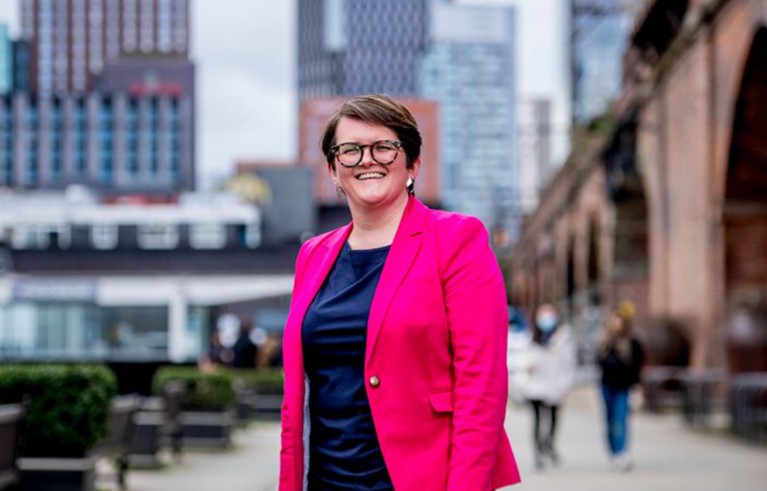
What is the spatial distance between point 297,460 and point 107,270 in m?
71.9

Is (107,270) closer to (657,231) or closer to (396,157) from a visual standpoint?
(657,231)

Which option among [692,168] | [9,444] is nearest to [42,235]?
[692,168]

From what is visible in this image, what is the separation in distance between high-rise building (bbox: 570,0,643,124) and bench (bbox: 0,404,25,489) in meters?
50.9

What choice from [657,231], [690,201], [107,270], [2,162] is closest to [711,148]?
[690,201]

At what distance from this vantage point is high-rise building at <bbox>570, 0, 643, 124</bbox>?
6072 centimetres

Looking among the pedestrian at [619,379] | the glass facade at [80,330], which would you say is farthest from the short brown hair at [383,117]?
the glass facade at [80,330]

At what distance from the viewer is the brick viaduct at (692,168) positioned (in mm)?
22594

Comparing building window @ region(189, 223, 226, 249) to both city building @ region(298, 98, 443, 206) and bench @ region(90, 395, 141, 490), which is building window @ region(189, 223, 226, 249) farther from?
bench @ region(90, 395, 141, 490)

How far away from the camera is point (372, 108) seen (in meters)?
3.82

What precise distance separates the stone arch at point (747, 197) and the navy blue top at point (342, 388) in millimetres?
18846

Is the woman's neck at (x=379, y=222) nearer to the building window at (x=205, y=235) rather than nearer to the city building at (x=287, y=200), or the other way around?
the building window at (x=205, y=235)

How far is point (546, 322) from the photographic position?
51.2 feet

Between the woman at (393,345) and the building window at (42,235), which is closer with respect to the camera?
the woman at (393,345)

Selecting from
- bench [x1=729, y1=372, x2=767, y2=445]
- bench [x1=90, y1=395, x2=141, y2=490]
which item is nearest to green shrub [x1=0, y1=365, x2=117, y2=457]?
bench [x1=90, y1=395, x2=141, y2=490]
